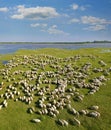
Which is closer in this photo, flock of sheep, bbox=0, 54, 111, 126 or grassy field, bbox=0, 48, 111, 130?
grassy field, bbox=0, 48, 111, 130

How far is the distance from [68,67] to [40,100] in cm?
1253

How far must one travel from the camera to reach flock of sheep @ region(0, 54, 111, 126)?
20.9 metres

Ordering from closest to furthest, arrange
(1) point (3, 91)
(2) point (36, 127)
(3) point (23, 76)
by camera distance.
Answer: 1. (2) point (36, 127)
2. (1) point (3, 91)
3. (3) point (23, 76)

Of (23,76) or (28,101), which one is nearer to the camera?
(28,101)

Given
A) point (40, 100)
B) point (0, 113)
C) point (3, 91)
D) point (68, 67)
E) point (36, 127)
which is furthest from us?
point (68, 67)

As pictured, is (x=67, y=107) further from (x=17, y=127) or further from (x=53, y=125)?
(x=17, y=127)

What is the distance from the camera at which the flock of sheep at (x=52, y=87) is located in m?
20.9

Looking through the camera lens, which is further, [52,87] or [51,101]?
[52,87]

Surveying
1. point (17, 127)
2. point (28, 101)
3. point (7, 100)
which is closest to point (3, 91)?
point (7, 100)

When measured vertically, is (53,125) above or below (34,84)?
below

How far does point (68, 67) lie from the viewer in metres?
34.1

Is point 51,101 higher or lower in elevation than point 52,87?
lower

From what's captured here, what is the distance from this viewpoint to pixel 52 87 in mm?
25984

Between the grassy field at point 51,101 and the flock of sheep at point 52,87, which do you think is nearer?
the grassy field at point 51,101
